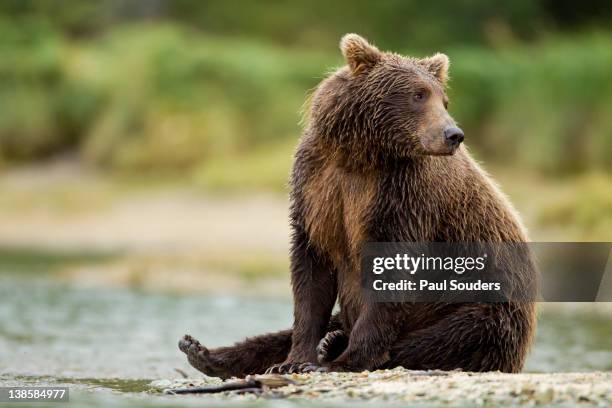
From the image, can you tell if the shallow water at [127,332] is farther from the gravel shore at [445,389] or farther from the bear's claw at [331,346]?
the bear's claw at [331,346]

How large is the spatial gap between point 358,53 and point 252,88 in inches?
750

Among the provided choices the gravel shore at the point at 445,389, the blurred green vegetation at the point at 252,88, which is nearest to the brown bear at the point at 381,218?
the gravel shore at the point at 445,389

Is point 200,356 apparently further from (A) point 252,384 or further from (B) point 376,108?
(B) point 376,108

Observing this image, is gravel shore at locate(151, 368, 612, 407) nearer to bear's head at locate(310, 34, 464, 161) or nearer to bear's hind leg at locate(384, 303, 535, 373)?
bear's hind leg at locate(384, 303, 535, 373)

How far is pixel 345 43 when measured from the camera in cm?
815

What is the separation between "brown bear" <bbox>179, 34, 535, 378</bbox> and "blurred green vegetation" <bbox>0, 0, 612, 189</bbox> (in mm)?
13852

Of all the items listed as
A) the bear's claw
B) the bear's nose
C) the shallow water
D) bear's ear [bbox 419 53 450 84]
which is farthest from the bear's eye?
the shallow water

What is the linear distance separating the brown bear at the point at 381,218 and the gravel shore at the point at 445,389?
0.43 metres

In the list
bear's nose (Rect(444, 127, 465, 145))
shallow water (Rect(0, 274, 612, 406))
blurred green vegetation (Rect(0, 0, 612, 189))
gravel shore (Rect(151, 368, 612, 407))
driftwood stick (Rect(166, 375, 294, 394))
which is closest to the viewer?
gravel shore (Rect(151, 368, 612, 407))

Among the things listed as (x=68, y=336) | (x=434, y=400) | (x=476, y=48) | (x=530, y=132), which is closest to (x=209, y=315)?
(x=68, y=336)

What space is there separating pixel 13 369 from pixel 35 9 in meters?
24.0

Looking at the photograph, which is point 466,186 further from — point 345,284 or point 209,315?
point 209,315

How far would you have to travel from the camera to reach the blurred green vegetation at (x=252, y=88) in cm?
2300

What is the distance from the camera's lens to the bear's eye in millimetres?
8078
